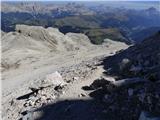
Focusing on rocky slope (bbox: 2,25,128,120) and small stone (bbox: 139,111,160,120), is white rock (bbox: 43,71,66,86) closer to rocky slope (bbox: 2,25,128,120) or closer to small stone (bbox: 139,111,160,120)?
rocky slope (bbox: 2,25,128,120)

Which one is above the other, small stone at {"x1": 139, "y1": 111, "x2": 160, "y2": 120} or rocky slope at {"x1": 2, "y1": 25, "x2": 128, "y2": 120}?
small stone at {"x1": 139, "y1": 111, "x2": 160, "y2": 120}

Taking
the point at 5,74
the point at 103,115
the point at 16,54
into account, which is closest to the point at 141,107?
the point at 103,115

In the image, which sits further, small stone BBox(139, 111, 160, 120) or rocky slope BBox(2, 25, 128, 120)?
rocky slope BBox(2, 25, 128, 120)

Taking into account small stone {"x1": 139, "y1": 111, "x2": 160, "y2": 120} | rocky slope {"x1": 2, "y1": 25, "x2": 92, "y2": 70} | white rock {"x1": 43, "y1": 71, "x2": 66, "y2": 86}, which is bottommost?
rocky slope {"x1": 2, "y1": 25, "x2": 92, "y2": 70}

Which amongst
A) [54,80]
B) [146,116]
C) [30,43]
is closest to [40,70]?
[54,80]

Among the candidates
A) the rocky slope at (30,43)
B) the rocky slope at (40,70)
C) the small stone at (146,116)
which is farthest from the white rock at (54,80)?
the rocky slope at (30,43)

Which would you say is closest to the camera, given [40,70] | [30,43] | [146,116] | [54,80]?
[146,116]

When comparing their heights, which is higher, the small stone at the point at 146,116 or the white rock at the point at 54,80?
the small stone at the point at 146,116

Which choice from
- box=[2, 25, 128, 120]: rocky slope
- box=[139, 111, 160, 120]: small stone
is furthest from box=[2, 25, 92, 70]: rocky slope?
box=[139, 111, 160, 120]: small stone

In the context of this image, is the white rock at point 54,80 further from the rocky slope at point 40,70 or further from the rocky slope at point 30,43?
the rocky slope at point 30,43

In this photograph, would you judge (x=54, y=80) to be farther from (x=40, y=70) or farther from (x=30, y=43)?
(x=30, y=43)

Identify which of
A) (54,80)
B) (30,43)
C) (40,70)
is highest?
(54,80)

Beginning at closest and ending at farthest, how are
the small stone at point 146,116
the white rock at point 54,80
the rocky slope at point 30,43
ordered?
the small stone at point 146,116 → the white rock at point 54,80 → the rocky slope at point 30,43
